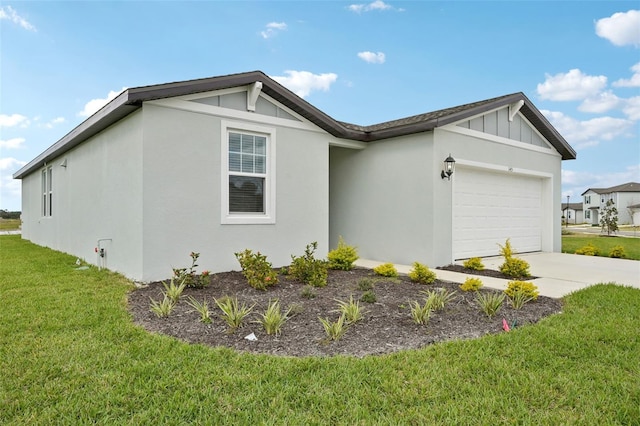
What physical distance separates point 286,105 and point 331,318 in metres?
5.24

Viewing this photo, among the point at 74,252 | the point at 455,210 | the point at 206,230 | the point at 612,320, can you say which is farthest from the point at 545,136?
the point at 74,252

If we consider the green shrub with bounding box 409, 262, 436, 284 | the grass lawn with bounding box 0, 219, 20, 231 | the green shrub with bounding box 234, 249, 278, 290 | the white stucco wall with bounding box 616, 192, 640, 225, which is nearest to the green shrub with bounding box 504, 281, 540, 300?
the green shrub with bounding box 409, 262, 436, 284

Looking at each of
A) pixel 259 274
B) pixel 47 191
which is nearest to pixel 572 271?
pixel 259 274

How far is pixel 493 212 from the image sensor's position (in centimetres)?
1041

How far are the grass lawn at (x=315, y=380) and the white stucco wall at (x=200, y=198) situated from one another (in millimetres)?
2680

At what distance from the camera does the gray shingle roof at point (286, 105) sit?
6.50 meters

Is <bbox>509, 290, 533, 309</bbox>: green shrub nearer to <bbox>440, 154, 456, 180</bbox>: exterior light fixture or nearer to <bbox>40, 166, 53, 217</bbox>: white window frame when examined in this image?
<bbox>440, 154, 456, 180</bbox>: exterior light fixture

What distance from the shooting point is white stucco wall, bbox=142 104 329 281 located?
6.62m

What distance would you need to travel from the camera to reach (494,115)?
33.3 feet

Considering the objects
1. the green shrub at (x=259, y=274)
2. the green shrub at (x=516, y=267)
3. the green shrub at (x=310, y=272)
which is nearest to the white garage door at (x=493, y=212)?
the green shrub at (x=516, y=267)

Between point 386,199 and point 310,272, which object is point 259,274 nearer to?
point 310,272

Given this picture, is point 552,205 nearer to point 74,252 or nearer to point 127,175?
point 127,175

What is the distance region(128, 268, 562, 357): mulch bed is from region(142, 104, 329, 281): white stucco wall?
2.75 ft

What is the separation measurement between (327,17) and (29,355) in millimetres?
9815
